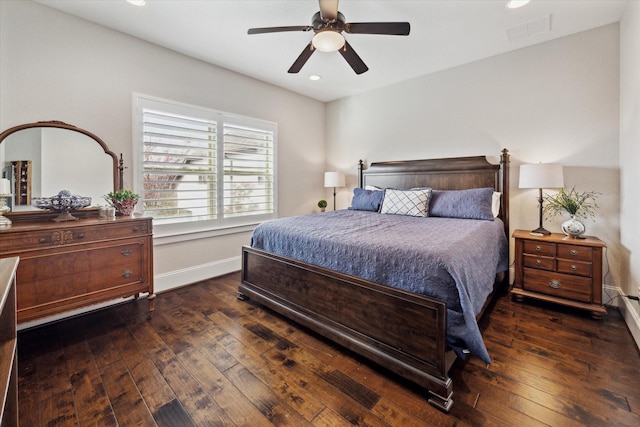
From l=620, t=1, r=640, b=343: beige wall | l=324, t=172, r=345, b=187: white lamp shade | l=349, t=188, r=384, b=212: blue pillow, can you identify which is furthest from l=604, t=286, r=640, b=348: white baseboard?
l=324, t=172, r=345, b=187: white lamp shade

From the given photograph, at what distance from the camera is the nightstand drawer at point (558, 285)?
99.4 inches

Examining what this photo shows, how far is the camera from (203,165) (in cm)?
353

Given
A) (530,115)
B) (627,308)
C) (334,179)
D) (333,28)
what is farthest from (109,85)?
(627,308)

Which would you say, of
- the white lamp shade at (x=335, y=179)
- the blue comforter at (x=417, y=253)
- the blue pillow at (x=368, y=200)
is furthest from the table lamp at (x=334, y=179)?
the blue comforter at (x=417, y=253)

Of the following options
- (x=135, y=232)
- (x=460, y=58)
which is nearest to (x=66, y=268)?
(x=135, y=232)

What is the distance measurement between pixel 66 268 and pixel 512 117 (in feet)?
15.0

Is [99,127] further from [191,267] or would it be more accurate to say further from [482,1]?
[482,1]

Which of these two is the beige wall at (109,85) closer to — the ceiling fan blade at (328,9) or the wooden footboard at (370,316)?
the wooden footboard at (370,316)

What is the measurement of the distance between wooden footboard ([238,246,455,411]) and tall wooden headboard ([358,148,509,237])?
7.59 feet

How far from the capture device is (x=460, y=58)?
3453 mm

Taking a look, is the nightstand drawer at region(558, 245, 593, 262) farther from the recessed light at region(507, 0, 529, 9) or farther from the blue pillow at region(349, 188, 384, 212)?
the recessed light at region(507, 0, 529, 9)

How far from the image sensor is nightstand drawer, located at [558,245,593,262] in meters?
2.51

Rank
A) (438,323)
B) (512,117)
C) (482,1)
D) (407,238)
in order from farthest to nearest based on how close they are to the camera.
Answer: (512,117) < (482,1) < (407,238) < (438,323)

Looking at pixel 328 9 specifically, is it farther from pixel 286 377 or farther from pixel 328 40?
pixel 286 377
